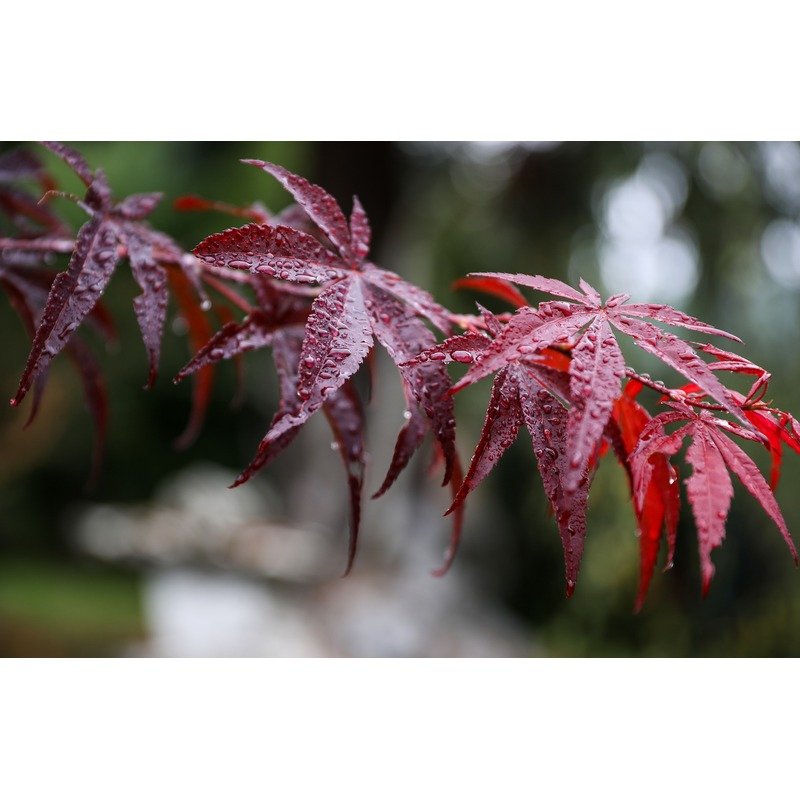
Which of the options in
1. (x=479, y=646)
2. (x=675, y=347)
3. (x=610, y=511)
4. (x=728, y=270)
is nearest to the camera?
(x=675, y=347)

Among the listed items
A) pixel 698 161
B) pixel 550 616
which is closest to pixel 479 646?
pixel 550 616

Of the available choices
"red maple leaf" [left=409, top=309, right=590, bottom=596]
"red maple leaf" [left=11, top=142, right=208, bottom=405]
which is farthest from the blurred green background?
"red maple leaf" [left=409, top=309, right=590, bottom=596]

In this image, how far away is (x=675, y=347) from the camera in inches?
19.2

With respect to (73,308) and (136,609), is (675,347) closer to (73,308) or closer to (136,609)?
(73,308)

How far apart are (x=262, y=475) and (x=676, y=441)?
5618 mm

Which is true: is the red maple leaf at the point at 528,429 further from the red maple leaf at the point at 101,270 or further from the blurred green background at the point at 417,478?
the blurred green background at the point at 417,478

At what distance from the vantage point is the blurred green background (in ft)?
9.56

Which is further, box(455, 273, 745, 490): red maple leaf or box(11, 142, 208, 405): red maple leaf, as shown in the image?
box(11, 142, 208, 405): red maple leaf

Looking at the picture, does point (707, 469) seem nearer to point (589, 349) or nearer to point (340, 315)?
point (589, 349)

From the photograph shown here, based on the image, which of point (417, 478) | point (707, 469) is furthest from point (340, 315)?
point (417, 478)

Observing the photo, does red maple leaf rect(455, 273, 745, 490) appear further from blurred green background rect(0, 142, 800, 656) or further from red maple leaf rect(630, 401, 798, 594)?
blurred green background rect(0, 142, 800, 656)

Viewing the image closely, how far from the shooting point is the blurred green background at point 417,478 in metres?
2.91

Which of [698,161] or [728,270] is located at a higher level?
[698,161]

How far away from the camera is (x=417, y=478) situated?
13.3ft
